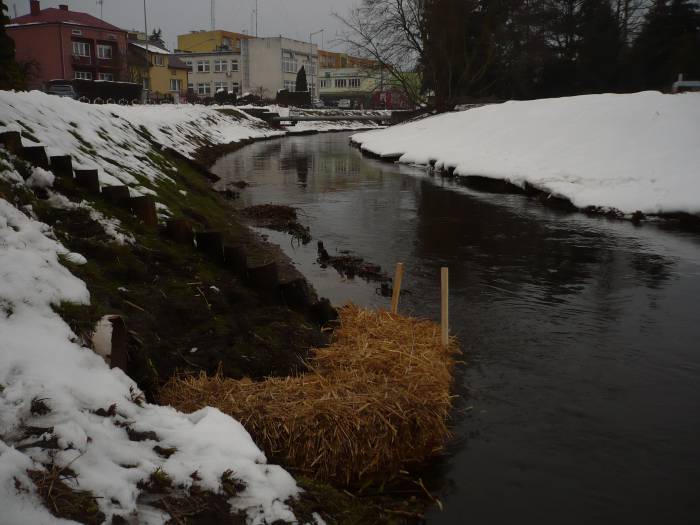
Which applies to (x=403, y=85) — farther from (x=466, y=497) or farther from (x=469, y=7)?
(x=466, y=497)

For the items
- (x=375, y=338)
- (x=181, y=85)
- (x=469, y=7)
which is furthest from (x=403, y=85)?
(x=181, y=85)

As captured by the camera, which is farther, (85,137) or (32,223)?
(85,137)

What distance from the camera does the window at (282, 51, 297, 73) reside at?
348 feet

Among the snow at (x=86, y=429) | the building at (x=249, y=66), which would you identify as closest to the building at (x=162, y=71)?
the building at (x=249, y=66)

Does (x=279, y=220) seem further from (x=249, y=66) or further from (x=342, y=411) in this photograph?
(x=249, y=66)

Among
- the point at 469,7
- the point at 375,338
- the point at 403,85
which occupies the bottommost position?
the point at 375,338

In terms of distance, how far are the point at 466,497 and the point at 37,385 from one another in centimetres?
288

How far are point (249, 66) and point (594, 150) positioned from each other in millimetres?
93959

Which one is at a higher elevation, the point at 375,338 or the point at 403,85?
the point at 403,85

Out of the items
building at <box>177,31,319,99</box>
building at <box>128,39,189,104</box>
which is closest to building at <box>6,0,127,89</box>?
building at <box>128,39,189,104</box>

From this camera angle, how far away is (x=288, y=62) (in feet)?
355

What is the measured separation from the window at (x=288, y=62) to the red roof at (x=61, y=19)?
38640 millimetres

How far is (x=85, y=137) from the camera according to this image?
934cm

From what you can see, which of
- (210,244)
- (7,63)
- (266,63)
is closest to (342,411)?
(210,244)
